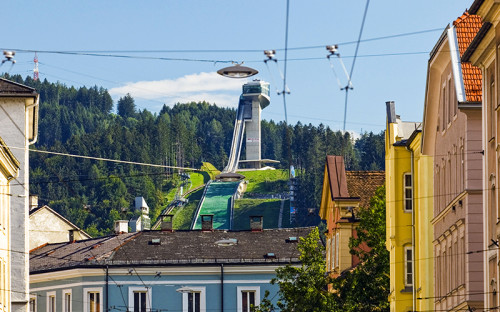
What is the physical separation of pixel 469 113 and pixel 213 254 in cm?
5158

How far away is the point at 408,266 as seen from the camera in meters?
59.8

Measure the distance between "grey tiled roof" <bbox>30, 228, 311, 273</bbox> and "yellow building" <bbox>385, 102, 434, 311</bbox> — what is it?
103 feet

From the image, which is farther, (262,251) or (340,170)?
(262,251)

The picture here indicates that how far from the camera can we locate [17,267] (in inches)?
2322

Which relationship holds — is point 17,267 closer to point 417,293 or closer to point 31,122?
point 31,122

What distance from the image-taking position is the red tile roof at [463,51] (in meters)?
44.2

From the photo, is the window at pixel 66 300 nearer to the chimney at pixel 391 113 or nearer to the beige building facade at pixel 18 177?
the beige building facade at pixel 18 177

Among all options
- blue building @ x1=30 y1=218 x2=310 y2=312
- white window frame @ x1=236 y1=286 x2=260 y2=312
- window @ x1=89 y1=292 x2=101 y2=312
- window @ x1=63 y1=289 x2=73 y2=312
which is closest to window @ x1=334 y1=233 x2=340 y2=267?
blue building @ x1=30 y1=218 x2=310 y2=312

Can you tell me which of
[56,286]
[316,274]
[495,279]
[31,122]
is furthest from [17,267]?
[56,286]

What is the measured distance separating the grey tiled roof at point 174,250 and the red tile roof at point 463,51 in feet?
150

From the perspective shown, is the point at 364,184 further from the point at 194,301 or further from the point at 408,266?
the point at 194,301

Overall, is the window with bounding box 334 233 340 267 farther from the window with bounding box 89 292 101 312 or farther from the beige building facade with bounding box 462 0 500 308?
the beige building facade with bounding box 462 0 500 308

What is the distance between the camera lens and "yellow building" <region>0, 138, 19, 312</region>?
171ft

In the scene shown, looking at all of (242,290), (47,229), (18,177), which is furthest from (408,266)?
(47,229)
